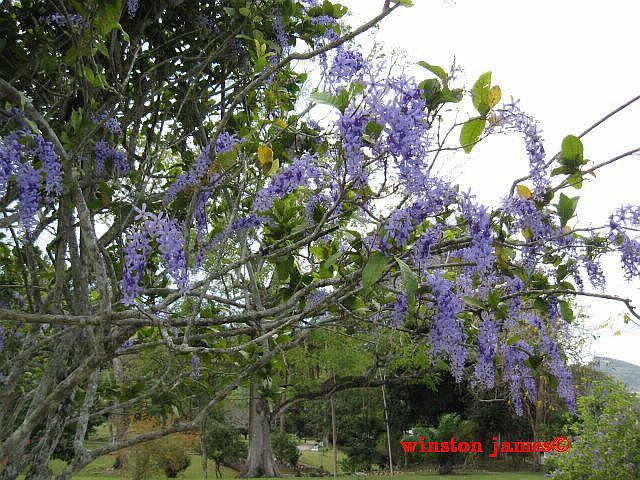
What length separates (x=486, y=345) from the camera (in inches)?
78.4

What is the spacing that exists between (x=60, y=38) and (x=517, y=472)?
17.5 meters


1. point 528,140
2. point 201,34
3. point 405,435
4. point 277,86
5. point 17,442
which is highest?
point 201,34

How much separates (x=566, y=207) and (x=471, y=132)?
0.36 metres

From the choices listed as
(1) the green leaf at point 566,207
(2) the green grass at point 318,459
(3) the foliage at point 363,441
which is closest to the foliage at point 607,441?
(1) the green leaf at point 566,207

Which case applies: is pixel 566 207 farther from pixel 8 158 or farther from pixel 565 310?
pixel 8 158

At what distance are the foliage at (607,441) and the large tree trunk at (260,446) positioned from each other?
1019cm

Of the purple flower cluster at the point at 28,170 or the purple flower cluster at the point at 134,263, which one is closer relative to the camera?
the purple flower cluster at the point at 134,263

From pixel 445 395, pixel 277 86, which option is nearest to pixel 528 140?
pixel 277 86

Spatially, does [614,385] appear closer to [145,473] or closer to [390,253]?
[390,253]

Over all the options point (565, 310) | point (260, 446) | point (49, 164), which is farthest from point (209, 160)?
point (260, 446)

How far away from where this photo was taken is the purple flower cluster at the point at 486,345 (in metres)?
1.91

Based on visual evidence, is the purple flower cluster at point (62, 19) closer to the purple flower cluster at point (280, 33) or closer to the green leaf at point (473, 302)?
the purple flower cluster at point (280, 33)

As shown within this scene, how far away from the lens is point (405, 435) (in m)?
17.1

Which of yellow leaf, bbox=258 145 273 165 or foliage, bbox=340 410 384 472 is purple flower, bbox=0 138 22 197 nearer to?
yellow leaf, bbox=258 145 273 165
